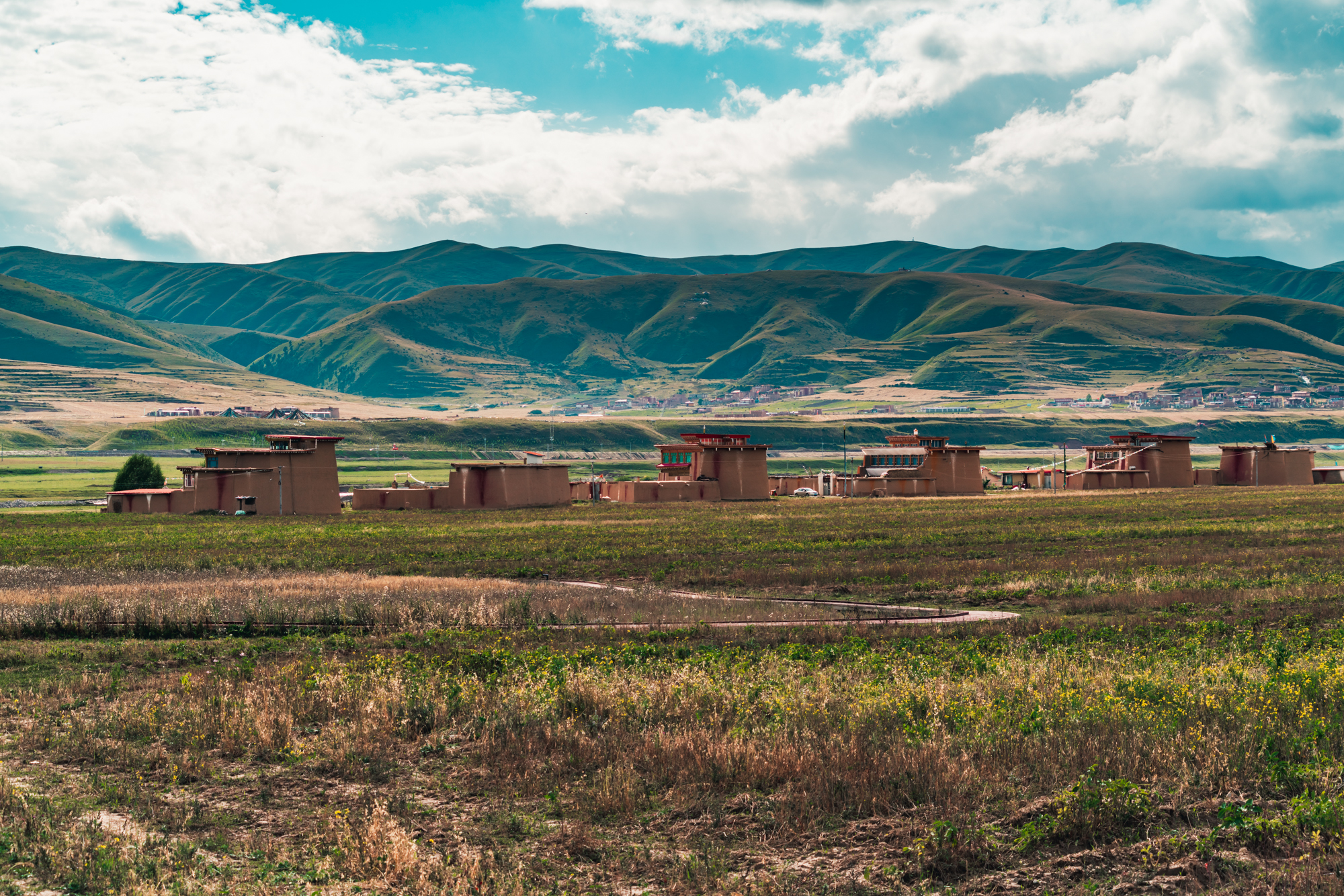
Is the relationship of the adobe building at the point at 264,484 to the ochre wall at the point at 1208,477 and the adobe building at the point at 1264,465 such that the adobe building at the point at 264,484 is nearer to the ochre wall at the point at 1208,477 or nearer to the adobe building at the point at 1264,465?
the ochre wall at the point at 1208,477

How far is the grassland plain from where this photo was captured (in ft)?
35.4

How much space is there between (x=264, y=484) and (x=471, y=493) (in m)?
18.7

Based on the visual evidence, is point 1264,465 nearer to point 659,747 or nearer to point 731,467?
point 731,467

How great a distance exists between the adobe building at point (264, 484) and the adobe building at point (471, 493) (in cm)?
683

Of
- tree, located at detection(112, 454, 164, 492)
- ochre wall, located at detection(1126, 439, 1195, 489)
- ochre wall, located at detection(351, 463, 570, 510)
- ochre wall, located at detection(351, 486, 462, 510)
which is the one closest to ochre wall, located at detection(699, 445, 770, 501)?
ochre wall, located at detection(351, 463, 570, 510)

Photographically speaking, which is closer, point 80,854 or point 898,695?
point 80,854

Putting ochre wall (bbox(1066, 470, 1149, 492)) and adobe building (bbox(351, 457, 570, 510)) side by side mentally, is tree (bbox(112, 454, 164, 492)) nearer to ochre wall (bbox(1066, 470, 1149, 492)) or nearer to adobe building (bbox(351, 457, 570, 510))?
adobe building (bbox(351, 457, 570, 510))

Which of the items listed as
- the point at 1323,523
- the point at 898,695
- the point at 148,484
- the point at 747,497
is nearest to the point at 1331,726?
the point at 898,695

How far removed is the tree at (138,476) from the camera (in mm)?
113312

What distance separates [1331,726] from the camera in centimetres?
1372

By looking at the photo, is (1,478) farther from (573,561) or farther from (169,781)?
(169,781)

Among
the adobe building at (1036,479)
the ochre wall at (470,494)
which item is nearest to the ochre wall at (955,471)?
the adobe building at (1036,479)

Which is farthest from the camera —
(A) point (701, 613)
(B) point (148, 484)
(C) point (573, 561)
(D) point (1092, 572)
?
(B) point (148, 484)

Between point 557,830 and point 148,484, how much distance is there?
392 feet
